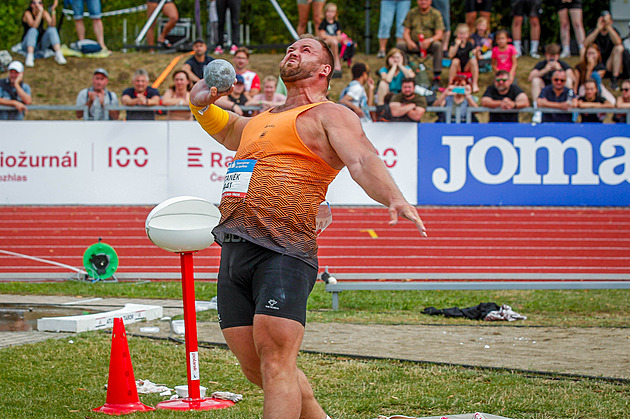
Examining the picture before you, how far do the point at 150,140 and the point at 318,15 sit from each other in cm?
694

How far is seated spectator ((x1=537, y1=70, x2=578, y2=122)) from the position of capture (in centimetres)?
1583

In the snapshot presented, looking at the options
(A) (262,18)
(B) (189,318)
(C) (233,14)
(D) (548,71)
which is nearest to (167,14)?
(C) (233,14)

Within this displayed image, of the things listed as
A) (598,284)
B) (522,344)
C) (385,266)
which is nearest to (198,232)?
(522,344)

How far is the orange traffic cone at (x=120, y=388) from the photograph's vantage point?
5199mm

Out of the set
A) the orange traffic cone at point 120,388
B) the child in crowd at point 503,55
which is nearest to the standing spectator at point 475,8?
the child in crowd at point 503,55

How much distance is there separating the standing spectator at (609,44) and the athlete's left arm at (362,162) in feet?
55.9

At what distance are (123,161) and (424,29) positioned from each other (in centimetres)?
786

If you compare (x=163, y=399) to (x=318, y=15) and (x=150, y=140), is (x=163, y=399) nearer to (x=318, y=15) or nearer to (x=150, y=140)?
(x=150, y=140)

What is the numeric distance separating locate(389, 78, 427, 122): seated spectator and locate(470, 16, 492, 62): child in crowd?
202 inches

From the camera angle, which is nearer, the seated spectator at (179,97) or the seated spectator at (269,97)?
the seated spectator at (269,97)

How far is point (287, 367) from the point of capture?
3861 millimetres

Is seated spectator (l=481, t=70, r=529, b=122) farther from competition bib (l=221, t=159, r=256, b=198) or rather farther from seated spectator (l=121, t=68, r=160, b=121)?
competition bib (l=221, t=159, r=256, b=198)

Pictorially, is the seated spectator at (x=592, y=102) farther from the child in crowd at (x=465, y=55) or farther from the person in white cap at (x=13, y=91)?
the person in white cap at (x=13, y=91)

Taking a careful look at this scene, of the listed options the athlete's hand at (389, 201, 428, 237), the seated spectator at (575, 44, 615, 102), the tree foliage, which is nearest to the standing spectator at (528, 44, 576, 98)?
the seated spectator at (575, 44, 615, 102)
